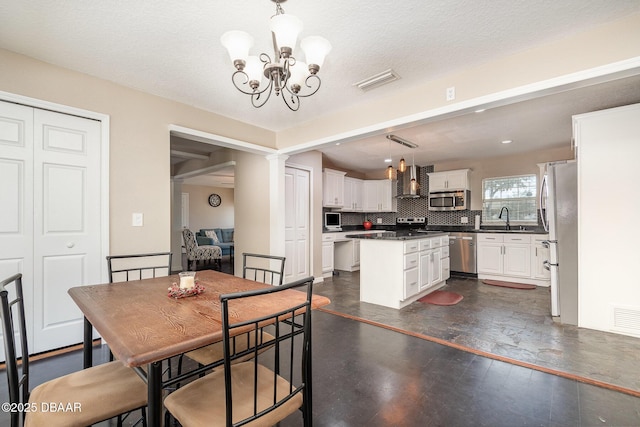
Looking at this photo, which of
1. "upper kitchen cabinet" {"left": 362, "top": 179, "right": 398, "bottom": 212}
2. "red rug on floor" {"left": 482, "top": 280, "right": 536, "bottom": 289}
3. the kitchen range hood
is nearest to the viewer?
"red rug on floor" {"left": 482, "top": 280, "right": 536, "bottom": 289}

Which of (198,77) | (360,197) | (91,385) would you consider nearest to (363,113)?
(198,77)

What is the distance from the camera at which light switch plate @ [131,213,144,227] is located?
2.78 metres

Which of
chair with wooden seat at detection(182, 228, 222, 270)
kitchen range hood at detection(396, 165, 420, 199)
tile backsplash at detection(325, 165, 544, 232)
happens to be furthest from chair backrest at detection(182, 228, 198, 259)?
kitchen range hood at detection(396, 165, 420, 199)

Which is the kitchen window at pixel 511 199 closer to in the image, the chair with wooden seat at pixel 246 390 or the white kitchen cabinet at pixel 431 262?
the white kitchen cabinet at pixel 431 262

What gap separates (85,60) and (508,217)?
6713 mm

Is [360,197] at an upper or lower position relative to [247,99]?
lower

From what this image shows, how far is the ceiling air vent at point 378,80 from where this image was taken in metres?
2.50

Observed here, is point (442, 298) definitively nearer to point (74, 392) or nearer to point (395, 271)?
point (395, 271)

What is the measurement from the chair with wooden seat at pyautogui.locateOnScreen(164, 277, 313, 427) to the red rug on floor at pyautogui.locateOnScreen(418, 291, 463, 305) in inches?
121

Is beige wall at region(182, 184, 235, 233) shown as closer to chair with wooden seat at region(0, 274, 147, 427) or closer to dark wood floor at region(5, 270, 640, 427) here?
dark wood floor at region(5, 270, 640, 427)

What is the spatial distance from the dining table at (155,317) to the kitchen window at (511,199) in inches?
223

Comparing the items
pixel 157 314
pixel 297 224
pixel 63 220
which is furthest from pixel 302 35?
pixel 297 224

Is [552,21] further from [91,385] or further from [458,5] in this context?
[91,385]

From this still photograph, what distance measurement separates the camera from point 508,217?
5.64 metres
